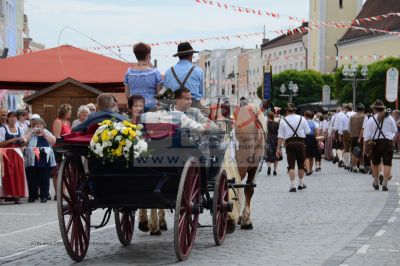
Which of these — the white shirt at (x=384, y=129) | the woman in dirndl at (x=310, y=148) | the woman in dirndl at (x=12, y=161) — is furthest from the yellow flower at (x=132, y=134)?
the woman in dirndl at (x=310, y=148)

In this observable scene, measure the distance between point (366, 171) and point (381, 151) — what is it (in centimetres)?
714

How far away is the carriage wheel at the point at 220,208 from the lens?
428 inches

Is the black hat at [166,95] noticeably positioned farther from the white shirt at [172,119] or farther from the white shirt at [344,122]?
the white shirt at [344,122]

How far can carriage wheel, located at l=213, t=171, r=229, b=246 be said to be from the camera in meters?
10.9

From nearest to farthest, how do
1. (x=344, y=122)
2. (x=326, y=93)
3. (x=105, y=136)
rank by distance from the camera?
1. (x=105, y=136)
2. (x=344, y=122)
3. (x=326, y=93)

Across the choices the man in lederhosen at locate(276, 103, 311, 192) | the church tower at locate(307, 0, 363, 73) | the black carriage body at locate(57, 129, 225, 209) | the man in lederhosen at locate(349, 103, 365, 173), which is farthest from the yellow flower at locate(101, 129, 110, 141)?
the church tower at locate(307, 0, 363, 73)

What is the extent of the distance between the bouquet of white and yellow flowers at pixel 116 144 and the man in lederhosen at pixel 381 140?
11577mm

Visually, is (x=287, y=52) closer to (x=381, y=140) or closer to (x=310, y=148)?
(x=310, y=148)

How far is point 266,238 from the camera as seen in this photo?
12.2 meters

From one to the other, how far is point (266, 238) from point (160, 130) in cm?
244

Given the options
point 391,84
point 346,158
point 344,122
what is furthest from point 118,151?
point 391,84

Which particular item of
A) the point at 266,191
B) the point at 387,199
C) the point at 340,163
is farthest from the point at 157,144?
the point at 340,163

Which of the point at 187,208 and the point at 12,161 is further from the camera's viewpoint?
the point at 12,161

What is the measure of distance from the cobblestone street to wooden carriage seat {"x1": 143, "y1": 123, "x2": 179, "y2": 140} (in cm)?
119
